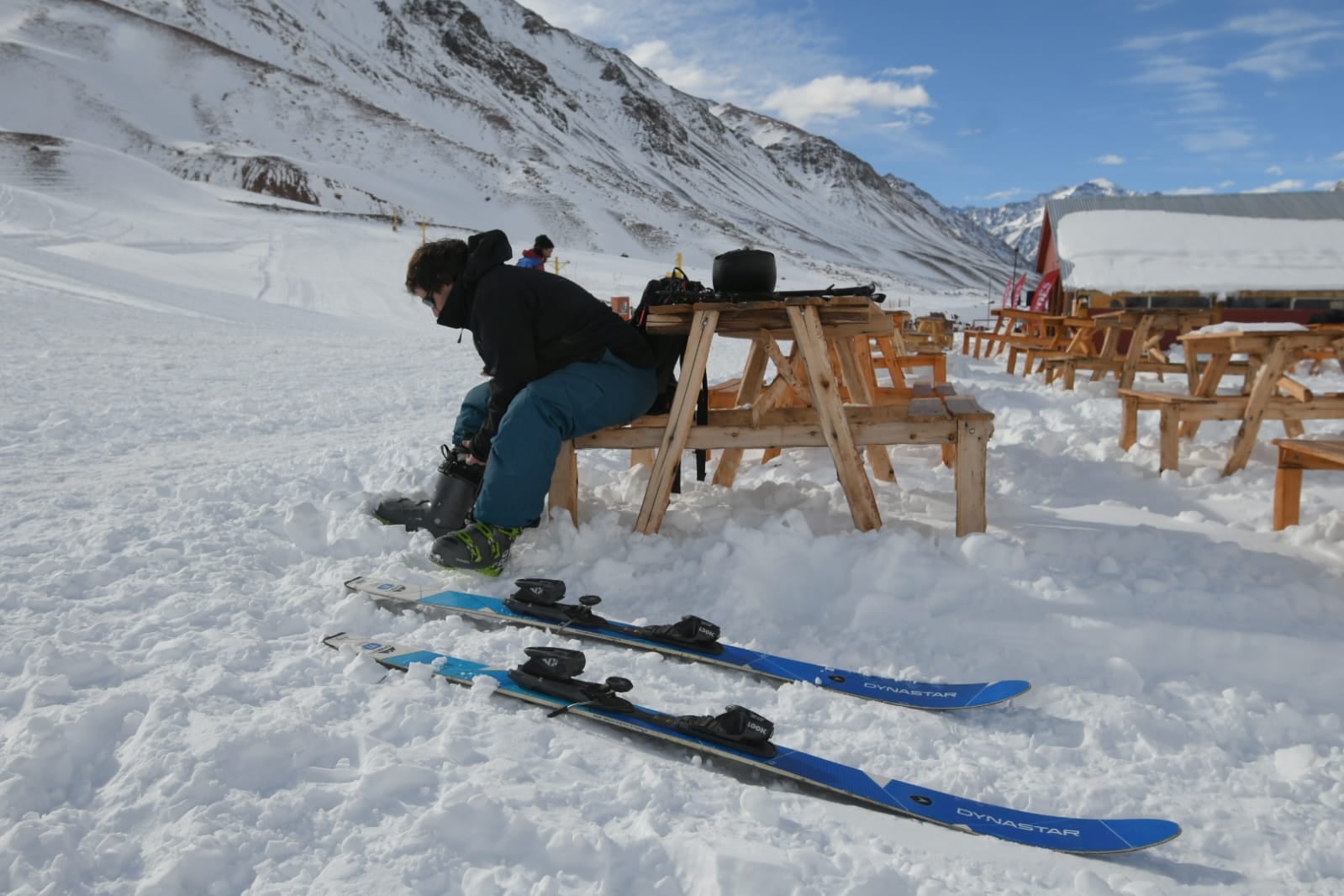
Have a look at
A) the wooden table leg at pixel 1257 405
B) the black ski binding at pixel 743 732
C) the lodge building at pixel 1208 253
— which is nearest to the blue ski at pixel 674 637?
the black ski binding at pixel 743 732

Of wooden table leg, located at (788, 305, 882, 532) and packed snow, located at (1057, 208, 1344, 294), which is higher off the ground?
packed snow, located at (1057, 208, 1344, 294)

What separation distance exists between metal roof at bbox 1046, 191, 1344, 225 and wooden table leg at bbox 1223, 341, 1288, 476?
62.7 ft

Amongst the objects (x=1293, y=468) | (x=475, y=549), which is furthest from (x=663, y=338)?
(x=1293, y=468)

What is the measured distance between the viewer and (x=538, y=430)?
3609mm

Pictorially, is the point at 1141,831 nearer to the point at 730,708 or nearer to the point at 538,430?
the point at 730,708

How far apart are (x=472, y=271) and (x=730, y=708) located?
229 cm

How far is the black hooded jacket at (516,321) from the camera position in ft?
12.0

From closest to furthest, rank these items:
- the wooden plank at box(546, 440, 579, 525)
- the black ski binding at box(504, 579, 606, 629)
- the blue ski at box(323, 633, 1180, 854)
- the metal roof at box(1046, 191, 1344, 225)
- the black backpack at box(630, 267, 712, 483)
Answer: the blue ski at box(323, 633, 1180, 854) < the black ski binding at box(504, 579, 606, 629) < the wooden plank at box(546, 440, 579, 525) < the black backpack at box(630, 267, 712, 483) < the metal roof at box(1046, 191, 1344, 225)

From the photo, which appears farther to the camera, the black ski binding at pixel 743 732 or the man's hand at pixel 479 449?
the man's hand at pixel 479 449

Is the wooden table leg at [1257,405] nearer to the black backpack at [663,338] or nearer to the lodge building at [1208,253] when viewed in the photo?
the black backpack at [663,338]

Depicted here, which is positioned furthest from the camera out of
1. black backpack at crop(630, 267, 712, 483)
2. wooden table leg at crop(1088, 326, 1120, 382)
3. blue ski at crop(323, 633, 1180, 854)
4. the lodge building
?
the lodge building

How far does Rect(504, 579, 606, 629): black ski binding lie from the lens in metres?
3.07

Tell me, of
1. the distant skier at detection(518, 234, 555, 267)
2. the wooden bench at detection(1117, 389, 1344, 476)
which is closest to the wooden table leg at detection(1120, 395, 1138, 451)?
the wooden bench at detection(1117, 389, 1344, 476)

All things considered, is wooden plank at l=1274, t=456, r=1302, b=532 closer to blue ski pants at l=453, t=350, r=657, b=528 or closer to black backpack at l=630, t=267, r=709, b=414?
black backpack at l=630, t=267, r=709, b=414
